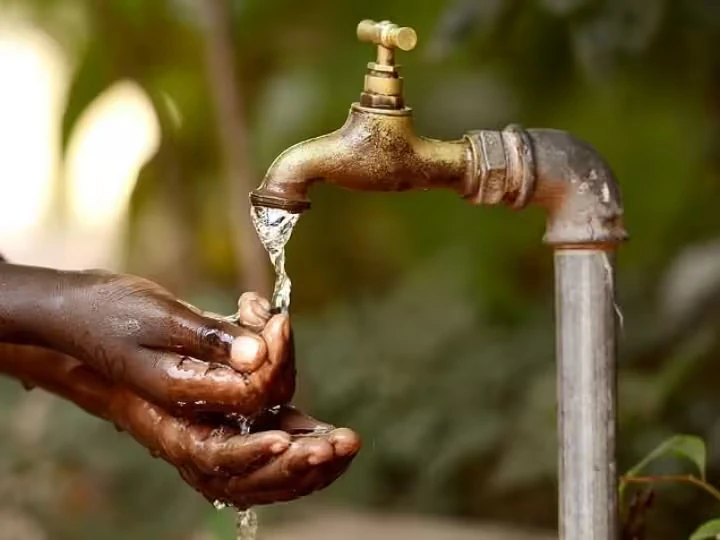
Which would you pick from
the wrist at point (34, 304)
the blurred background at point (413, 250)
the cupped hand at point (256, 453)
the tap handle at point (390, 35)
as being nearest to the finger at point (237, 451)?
the cupped hand at point (256, 453)

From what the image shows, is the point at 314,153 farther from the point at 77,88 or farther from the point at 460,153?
the point at 77,88

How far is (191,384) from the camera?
0.61 m

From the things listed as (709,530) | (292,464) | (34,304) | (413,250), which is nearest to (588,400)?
(709,530)

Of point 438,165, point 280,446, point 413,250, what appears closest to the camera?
point 280,446

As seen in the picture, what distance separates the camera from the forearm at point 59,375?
727mm

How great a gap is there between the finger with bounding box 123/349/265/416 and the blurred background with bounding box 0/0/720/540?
20.0 inches

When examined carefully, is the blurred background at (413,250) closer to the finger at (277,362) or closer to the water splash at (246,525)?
the water splash at (246,525)

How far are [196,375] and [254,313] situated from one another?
45 millimetres

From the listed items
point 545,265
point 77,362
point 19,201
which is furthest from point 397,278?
point 77,362

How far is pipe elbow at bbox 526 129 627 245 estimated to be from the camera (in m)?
0.70

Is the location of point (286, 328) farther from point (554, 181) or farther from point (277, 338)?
point (554, 181)

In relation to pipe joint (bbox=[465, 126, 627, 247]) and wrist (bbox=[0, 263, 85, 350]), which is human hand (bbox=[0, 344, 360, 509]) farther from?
pipe joint (bbox=[465, 126, 627, 247])

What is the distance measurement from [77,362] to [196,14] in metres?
1.26

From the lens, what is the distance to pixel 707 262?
140 centimetres
